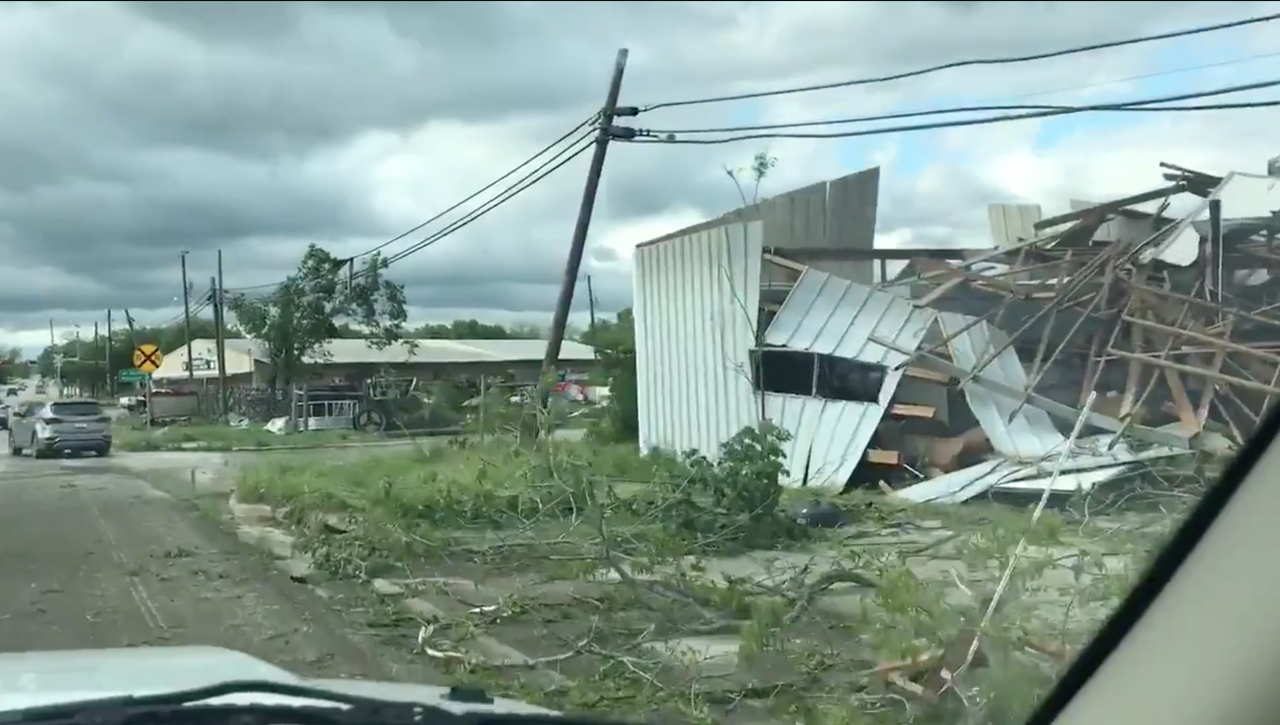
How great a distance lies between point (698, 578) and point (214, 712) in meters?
4.73

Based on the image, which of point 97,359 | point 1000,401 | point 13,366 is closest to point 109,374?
point 97,359

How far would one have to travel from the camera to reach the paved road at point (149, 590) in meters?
6.59

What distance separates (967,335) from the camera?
886 cm

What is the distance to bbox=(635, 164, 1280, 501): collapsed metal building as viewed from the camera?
5352mm

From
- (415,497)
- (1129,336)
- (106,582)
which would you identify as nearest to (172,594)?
(106,582)

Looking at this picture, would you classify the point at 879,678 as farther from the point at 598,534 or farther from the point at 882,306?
the point at 882,306

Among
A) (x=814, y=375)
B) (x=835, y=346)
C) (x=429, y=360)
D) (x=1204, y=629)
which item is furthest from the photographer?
(x=814, y=375)

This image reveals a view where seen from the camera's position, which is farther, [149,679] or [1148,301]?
[1148,301]

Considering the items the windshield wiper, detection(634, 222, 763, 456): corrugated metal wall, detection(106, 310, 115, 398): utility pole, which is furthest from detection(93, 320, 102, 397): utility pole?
the windshield wiper

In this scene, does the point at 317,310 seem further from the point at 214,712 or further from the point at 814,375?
the point at 214,712

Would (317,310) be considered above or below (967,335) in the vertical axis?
above

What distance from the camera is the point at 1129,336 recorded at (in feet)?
21.3

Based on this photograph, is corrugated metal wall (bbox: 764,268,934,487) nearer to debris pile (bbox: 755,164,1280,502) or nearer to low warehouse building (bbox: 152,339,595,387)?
debris pile (bbox: 755,164,1280,502)

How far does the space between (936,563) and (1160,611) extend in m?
3.55
